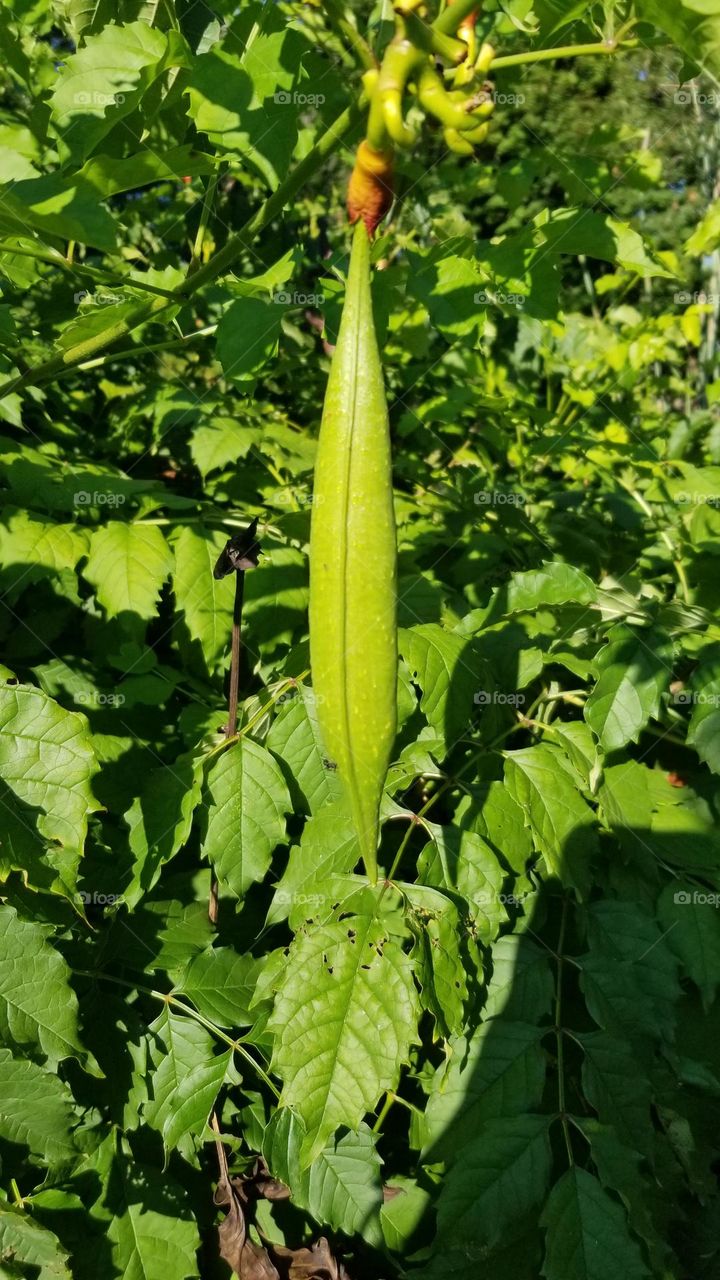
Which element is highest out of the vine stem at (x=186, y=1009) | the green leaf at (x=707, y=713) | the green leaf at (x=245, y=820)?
the green leaf at (x=707, y=713)

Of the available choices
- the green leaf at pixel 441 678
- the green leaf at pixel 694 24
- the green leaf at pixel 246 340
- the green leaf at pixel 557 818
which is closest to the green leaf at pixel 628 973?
the green leaf at pixel 557 818

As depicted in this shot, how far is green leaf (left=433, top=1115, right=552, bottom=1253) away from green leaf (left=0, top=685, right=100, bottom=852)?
3.09ft

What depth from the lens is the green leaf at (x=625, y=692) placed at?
6.09 feet

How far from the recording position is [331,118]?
208 cm

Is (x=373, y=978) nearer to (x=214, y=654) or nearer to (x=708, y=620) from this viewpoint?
(x=214, y=654)

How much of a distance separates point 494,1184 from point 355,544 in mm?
1371

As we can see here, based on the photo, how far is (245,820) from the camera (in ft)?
6.15

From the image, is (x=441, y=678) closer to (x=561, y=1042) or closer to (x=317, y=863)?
(x=317, y=863)

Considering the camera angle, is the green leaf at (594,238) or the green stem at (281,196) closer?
the green stem at (281,196)

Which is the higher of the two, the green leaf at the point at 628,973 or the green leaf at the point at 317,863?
the green leaf at the point at 317,863

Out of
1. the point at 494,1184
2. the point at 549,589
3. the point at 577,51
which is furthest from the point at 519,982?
the point at 577,51

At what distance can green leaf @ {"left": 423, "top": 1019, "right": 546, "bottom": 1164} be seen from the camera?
1842 millimetres

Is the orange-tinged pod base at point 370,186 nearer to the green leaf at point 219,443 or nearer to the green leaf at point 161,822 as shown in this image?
the green leaf at point 161,822

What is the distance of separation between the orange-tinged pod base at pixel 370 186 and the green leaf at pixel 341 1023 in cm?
121
